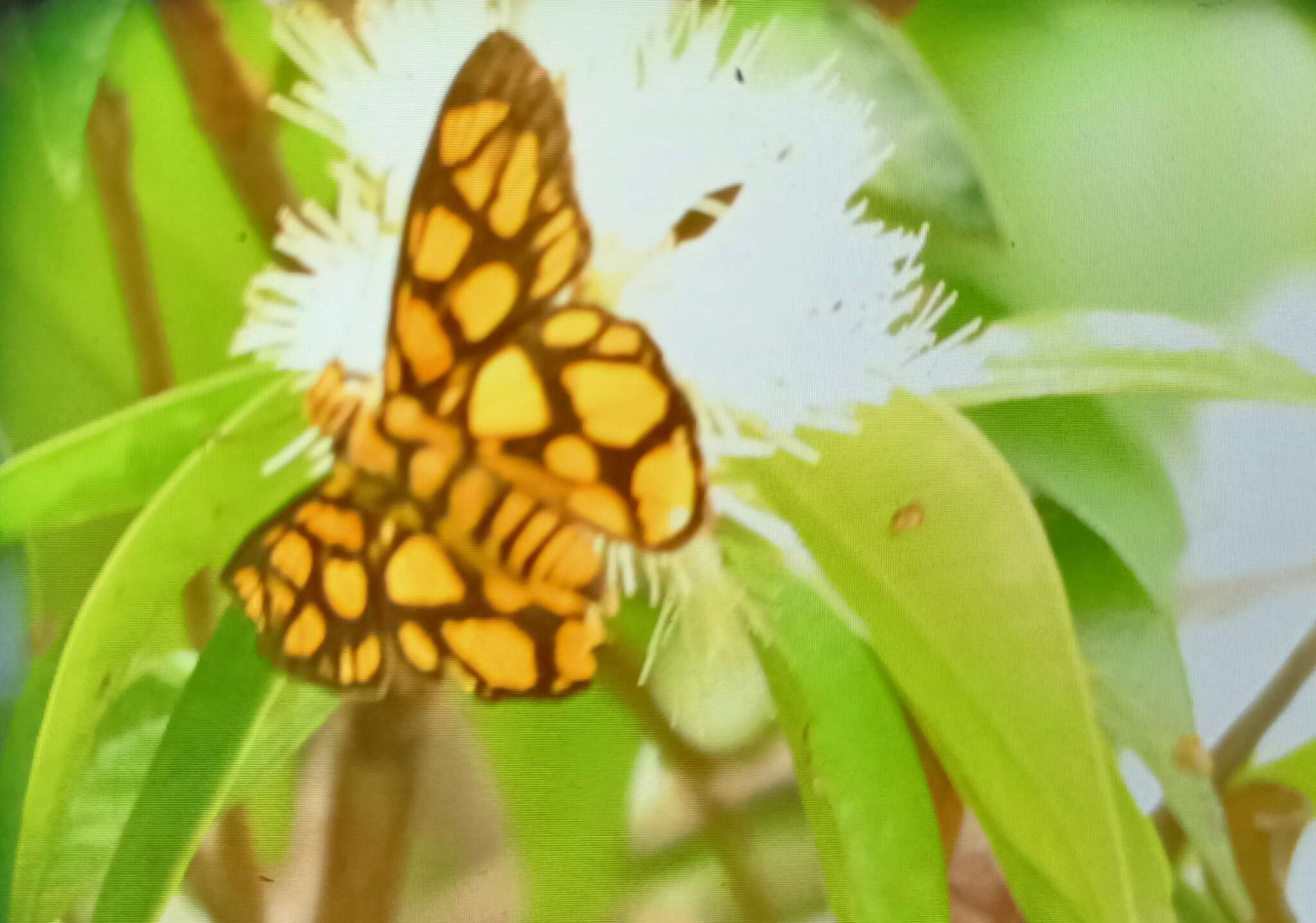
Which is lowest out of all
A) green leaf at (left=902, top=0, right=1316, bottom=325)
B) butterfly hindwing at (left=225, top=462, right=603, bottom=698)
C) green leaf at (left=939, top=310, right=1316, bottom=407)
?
butterfly hindwing at (left=225, top=462, right=603, bottom=698)

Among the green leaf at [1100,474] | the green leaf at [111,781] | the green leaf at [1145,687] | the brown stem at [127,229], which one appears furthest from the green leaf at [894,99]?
the green leaf at [111,781]

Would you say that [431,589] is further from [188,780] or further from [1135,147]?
[1135,147]

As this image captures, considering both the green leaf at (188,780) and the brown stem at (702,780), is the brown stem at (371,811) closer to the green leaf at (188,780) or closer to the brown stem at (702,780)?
the green leaf at (188,780)

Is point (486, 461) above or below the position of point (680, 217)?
below

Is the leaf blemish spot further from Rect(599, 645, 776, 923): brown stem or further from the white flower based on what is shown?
Rect(599, 645, 776, 923): brown stem

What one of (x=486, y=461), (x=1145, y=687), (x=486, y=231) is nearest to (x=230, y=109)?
(x=486, y=231)

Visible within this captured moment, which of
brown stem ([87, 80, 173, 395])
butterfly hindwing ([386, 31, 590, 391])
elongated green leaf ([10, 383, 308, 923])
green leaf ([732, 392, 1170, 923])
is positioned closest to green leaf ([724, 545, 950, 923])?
green leaf ([732, 392, 1170, 923])

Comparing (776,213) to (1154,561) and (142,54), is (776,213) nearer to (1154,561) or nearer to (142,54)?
(1154,561)
